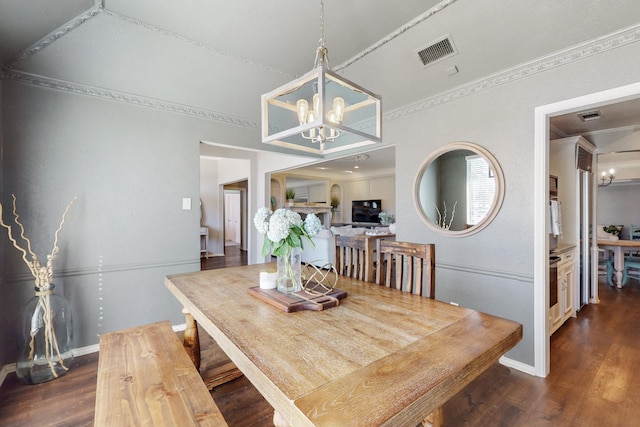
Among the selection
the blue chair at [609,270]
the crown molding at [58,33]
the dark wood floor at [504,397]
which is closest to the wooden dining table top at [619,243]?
the blue chair at [609,270]

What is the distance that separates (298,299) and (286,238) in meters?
0.32

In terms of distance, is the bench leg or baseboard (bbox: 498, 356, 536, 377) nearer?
the bench leg

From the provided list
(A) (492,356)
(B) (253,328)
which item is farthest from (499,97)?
(B) (253,328)

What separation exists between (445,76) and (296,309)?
7.71 ft

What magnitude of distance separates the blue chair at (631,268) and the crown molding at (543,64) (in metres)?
4.63

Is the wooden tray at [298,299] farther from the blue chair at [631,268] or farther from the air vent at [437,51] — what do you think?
the blue chair at [631,268]

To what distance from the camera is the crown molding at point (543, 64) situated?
1789mm

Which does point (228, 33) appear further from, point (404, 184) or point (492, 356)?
point (492, 356)

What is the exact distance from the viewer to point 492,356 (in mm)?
964

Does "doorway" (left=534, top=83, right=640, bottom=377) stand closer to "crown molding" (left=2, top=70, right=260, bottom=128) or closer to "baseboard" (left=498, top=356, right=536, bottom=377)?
"baseboard" (left=498, top=356, right=536, bottom=377)

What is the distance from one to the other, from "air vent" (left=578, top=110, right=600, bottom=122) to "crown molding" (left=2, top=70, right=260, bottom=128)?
3.64 metres

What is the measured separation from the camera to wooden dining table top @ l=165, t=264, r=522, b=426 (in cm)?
69

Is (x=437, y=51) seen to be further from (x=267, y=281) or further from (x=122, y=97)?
(x=122, y=97)

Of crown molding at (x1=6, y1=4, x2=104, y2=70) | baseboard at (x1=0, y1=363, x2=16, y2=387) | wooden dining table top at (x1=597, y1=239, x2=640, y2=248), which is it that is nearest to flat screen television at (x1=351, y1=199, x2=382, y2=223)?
wooden dining table top at (x1=597, y1=239, x2=640, y2=248)
